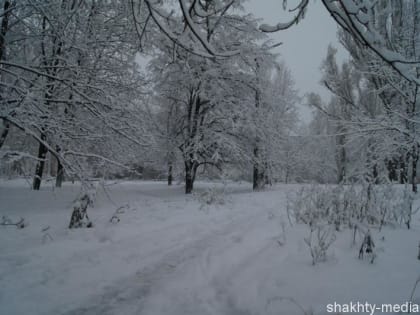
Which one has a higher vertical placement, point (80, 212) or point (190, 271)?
point (80, 212)

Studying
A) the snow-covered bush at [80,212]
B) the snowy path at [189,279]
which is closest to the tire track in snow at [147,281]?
the snowy path at [189,279]

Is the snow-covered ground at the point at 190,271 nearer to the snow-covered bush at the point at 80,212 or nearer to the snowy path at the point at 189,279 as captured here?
the snowy path at the point at 189,279

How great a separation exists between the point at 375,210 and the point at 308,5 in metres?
3.05

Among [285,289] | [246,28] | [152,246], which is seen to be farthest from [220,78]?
[285,289]

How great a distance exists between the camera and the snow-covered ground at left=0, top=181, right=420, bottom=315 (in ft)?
6.24

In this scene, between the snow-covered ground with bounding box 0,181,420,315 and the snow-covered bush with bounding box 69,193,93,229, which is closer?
the snow-covered ground with bounding box 0,181,420,315

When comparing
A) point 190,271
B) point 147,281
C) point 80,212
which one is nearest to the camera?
point 147,281

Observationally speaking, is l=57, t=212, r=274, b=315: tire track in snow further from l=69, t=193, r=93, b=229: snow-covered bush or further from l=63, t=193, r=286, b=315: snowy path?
l=69, t=193, r=93, b=229: snow-covered bush

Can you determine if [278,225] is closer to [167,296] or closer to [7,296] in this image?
[167,296]

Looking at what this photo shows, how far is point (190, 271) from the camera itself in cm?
257

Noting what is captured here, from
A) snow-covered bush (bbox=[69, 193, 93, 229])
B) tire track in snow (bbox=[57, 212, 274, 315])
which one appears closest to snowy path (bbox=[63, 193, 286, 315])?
tire track in snow (bbox=[57, 212, 274, 315])

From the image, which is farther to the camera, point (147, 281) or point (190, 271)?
point (190, 271)

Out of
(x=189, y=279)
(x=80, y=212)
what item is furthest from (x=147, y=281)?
(x=80, y=212)

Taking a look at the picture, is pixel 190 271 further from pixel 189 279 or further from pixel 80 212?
pixel 80 212
